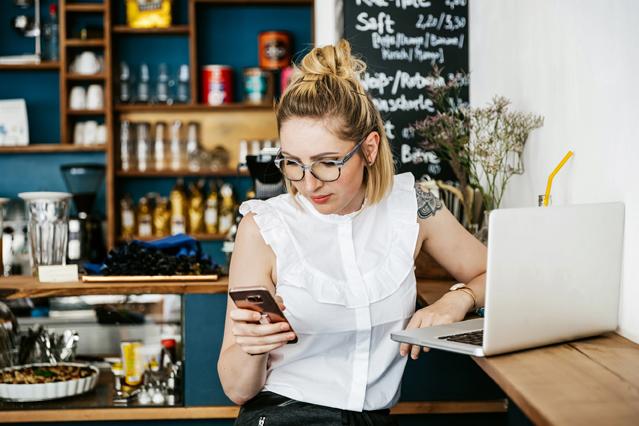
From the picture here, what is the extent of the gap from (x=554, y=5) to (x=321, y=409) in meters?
1.24

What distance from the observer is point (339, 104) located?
1.27m

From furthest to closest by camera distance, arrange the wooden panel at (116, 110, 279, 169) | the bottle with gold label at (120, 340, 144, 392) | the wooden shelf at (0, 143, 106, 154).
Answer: the wooden panel at (116, 110, 279, 169) → the wooden shelf at (0, 143, 106, 154) → the bottle with gold label at (120, 340, 144, 392)

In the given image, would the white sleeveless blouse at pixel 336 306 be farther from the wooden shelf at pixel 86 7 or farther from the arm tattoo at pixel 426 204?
the wooden shelf at pixel 86 7

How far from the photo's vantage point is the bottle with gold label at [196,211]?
3861mm

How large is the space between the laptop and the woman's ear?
444 mm

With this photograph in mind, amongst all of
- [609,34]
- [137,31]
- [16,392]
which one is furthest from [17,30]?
[609,34]

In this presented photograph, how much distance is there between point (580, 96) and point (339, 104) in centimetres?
61

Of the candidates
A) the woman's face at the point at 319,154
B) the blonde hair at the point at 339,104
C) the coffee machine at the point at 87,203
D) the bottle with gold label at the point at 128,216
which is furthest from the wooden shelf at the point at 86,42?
the woman's face at the point at 319,154

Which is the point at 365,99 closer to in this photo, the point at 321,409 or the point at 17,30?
the point at 321,409

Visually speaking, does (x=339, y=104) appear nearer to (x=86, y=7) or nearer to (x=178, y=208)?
(x=178, y=208)

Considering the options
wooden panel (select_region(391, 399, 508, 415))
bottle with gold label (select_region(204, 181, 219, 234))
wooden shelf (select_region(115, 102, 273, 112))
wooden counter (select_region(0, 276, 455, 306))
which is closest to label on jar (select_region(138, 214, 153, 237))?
bottle with gold label (select_region(204, 181, 219, 234))

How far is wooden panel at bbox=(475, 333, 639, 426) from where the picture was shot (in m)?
0.75

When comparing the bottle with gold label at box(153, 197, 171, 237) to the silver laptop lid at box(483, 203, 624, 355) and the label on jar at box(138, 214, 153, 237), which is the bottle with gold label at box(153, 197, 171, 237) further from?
the silver laptop lid at box(483, 203, 624, 355)

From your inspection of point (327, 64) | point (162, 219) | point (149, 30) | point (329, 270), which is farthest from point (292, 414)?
point (149, 30)
